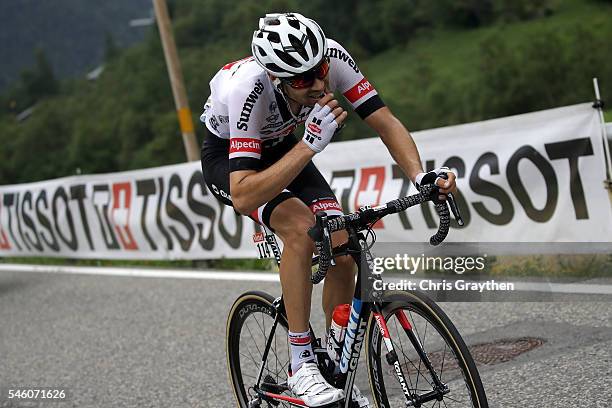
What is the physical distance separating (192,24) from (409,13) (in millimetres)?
30227

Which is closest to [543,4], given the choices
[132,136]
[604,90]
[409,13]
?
[409,13]

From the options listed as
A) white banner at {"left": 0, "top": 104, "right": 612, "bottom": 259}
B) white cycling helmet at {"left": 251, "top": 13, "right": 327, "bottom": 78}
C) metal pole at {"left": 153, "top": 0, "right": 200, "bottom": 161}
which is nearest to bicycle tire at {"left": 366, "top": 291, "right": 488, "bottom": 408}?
white cycling helmet at {"left": 251, "top": 13, "right": 327, "bottom": 78}

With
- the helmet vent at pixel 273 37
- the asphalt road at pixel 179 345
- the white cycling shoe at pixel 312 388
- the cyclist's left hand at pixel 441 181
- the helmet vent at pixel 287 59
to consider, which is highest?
the helmet vent at pixel 273 37

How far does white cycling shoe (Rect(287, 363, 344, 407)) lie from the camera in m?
3.75

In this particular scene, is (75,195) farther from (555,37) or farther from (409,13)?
(409,13)

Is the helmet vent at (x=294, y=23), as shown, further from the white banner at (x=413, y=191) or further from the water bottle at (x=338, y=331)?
the white banner at (x=413, y=191)

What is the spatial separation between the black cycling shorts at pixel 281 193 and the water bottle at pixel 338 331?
0.44 m

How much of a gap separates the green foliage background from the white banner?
6052 centimetres

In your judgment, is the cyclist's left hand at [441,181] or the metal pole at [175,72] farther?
the metal pole at [175,72]

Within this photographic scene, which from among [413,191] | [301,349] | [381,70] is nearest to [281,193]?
[301,349]

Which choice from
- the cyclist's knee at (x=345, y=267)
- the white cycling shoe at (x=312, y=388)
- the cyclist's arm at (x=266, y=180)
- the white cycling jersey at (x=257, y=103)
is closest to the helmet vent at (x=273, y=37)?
the white cycling jersey at (x=257, y=103)

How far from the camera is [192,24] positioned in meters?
118

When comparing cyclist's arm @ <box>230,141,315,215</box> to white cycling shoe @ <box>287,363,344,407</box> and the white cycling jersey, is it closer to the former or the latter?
the white cycling jersey

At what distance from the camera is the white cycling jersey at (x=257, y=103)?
3818mm
